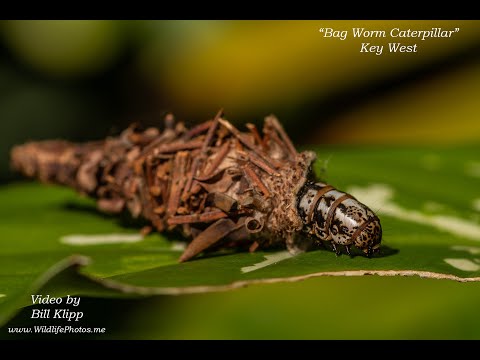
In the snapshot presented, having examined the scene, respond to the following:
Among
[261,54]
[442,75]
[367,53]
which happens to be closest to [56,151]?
[261,54]

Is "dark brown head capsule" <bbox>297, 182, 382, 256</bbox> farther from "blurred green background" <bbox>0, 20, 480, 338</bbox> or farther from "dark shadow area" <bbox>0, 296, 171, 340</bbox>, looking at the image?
"blurred green background" <bbox>0, 20, 480, 338</bbox>

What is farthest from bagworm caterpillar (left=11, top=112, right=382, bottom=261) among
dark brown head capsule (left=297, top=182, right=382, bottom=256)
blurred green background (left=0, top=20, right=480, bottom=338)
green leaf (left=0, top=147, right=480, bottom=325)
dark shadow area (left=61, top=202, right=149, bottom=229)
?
blurred green background (left=0, top=20, right=480, bottom=338)

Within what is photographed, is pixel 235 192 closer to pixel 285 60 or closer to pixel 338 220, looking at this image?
pixel 338 220

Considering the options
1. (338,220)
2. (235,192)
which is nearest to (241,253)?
(235,192)

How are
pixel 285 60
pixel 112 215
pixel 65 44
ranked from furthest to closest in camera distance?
pixel 65 44 → pixel 285 60 → pixel 112 215

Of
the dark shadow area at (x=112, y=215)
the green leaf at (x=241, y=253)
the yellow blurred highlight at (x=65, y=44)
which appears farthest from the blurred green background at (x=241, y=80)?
the dark shadow area at (x=112, y=215)

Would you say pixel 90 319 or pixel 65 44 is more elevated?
pixel 65 44

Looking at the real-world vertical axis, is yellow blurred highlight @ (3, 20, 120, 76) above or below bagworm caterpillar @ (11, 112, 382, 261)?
above
